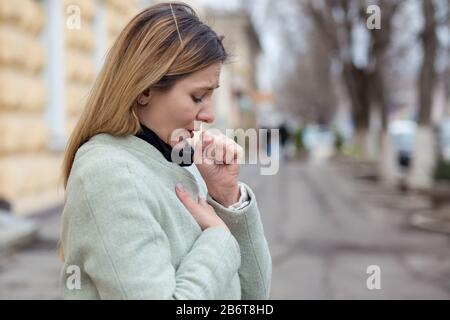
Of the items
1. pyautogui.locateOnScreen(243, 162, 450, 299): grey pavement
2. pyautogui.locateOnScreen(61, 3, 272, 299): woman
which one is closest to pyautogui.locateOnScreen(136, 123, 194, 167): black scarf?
pyautogui.locateOnScreen(61, 3, 272, 299): woman

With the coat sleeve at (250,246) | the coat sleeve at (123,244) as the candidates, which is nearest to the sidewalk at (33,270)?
the coat sleeve at (250,246)

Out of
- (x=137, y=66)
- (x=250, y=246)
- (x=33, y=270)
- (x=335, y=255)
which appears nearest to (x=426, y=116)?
(x=335, y=255)

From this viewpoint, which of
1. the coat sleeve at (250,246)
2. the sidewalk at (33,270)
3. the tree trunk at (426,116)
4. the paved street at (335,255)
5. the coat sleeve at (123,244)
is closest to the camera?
the coat sleeve at (123,244)

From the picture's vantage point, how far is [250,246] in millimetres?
1600

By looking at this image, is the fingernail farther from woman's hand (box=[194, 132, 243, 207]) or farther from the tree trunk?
the tree trunk

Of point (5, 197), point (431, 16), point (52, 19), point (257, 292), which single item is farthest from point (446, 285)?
point (431, 16)

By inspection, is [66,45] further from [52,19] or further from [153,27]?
[153,27]

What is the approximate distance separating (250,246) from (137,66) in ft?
1.46

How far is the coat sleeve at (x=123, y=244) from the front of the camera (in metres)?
1.28

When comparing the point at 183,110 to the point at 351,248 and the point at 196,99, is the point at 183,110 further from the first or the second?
the point at 351,248

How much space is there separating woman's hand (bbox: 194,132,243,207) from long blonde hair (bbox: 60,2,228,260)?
132mm

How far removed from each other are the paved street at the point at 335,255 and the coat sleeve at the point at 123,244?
4806mm

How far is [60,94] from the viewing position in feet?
37.7

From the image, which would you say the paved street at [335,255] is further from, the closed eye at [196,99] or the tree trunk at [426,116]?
the closed eye at [196,99]
